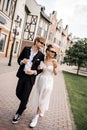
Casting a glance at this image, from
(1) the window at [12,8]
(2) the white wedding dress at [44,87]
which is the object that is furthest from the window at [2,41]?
(2) the white wedding dress at [44,87]

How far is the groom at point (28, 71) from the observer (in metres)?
5.62

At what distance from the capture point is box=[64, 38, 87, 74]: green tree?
1242 inches

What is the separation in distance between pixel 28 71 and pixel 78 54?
26556 mm

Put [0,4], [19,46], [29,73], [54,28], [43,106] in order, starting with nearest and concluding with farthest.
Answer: [29,73], [43,106], [0,4], [19,46], [54,28]

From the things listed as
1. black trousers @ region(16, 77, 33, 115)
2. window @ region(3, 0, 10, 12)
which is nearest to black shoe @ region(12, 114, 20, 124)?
black trousers @ region(16, 77, 33, 115)

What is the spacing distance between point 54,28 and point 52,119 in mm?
43030

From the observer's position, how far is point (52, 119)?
6711mm

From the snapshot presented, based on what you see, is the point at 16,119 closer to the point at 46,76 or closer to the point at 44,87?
the point at 44,87

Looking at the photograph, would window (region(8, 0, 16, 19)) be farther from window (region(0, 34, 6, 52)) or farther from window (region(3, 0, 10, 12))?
window (region(0, 34, 6, 52))

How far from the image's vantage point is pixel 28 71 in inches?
219

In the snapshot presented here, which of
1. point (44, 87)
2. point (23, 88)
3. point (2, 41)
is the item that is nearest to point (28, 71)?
point (23, 88)

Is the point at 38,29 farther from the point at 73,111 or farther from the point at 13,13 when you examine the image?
the point at 73,111

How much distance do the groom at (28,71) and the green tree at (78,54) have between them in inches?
1023

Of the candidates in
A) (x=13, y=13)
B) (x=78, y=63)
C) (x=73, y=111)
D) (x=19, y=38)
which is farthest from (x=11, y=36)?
(x=73, y=111)
